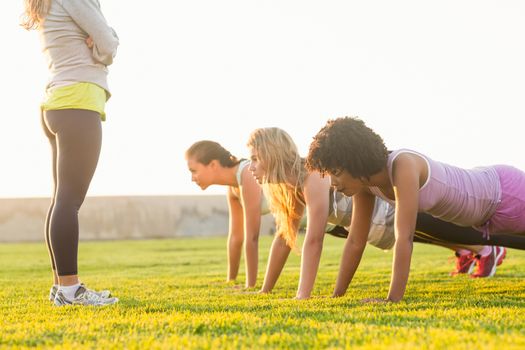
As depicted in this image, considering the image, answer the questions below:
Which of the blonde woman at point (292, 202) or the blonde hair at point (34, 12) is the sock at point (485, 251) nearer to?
the blonde woman at point (292, 202)

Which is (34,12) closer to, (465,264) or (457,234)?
(457,234)

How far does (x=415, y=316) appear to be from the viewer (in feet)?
8.05

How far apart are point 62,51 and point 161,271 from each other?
3691 millimetres

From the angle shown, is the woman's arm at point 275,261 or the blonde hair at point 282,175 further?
the woman's arm at point 275,261

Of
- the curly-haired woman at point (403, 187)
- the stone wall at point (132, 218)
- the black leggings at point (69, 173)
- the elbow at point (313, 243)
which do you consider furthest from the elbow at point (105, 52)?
the stone wall at point (132, 218)

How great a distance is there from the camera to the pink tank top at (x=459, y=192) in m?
3.22

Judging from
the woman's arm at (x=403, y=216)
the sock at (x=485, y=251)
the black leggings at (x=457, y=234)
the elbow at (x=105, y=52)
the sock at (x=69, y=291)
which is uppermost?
the elbow at (x=105, y=52)

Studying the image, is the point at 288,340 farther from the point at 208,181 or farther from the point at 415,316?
the point at 208,181

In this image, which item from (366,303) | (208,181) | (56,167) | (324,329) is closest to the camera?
(324,329)

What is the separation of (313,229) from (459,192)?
804 mm

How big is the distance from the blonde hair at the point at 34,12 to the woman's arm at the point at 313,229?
1.66 metres

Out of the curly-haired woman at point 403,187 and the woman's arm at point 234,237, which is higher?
the curly-haired woman at point 403,187

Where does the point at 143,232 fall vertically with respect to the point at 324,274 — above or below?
below

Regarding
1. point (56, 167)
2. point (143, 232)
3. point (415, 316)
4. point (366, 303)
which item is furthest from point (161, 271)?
point (143, 232)
